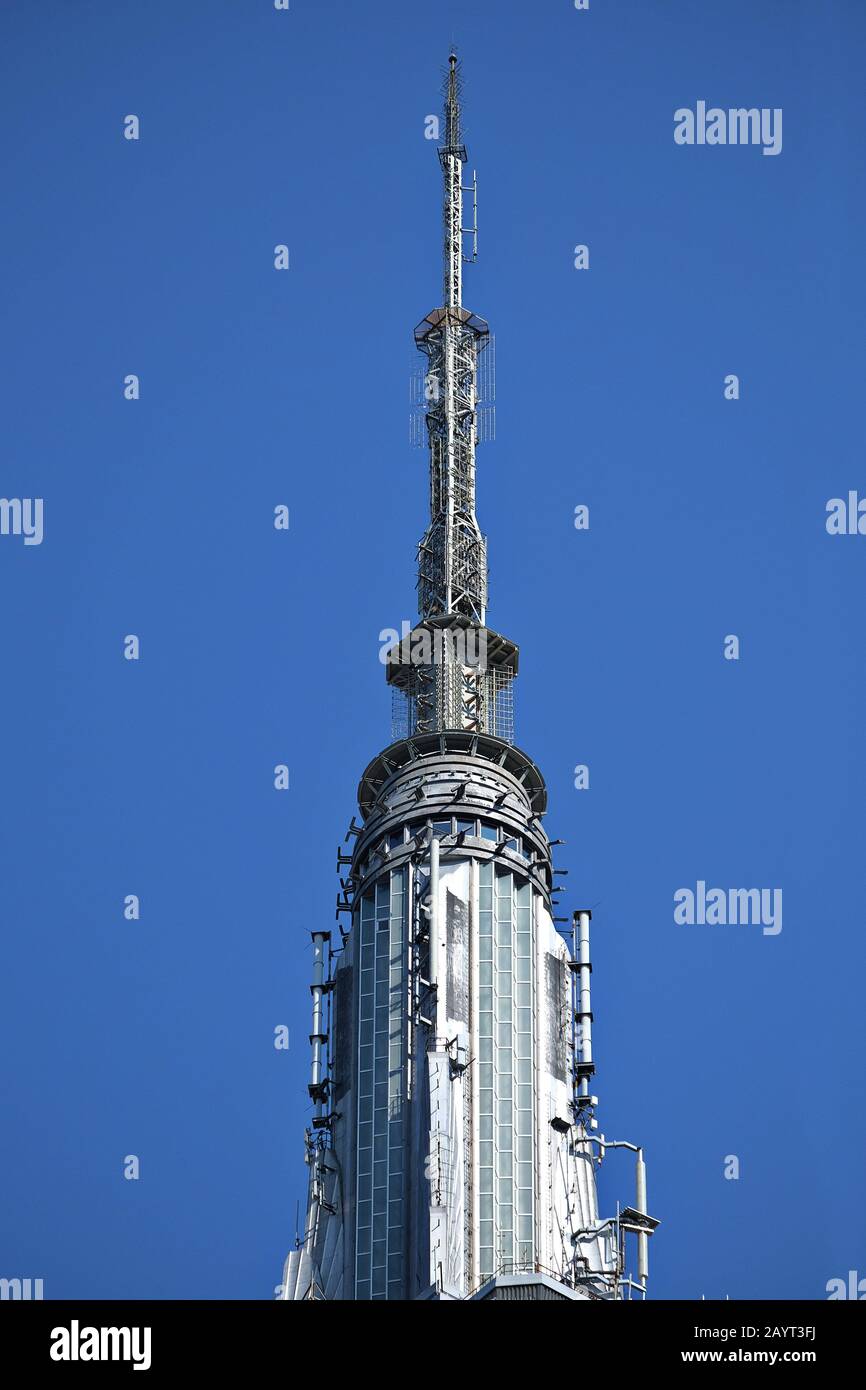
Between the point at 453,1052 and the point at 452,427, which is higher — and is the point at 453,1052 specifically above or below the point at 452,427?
below

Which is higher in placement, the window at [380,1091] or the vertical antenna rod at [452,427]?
the vertical antenna rod at [452,427]

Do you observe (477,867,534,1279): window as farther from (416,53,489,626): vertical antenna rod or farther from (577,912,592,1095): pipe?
(416,53,489,626): vertical antenna rod

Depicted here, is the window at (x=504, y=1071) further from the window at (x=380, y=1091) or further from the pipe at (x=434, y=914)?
the window at (x=380, y=1091)

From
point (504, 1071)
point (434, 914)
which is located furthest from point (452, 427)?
point (504, 1071)

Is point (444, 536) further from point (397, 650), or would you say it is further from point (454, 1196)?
point (454, 1196)

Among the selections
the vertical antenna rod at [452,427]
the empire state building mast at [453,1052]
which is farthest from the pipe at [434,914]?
the vertical antenna rod at [452,427]

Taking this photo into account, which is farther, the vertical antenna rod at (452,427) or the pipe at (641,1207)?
the vertical antenna rod at (452,427)

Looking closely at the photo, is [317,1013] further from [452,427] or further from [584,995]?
[452,427]
